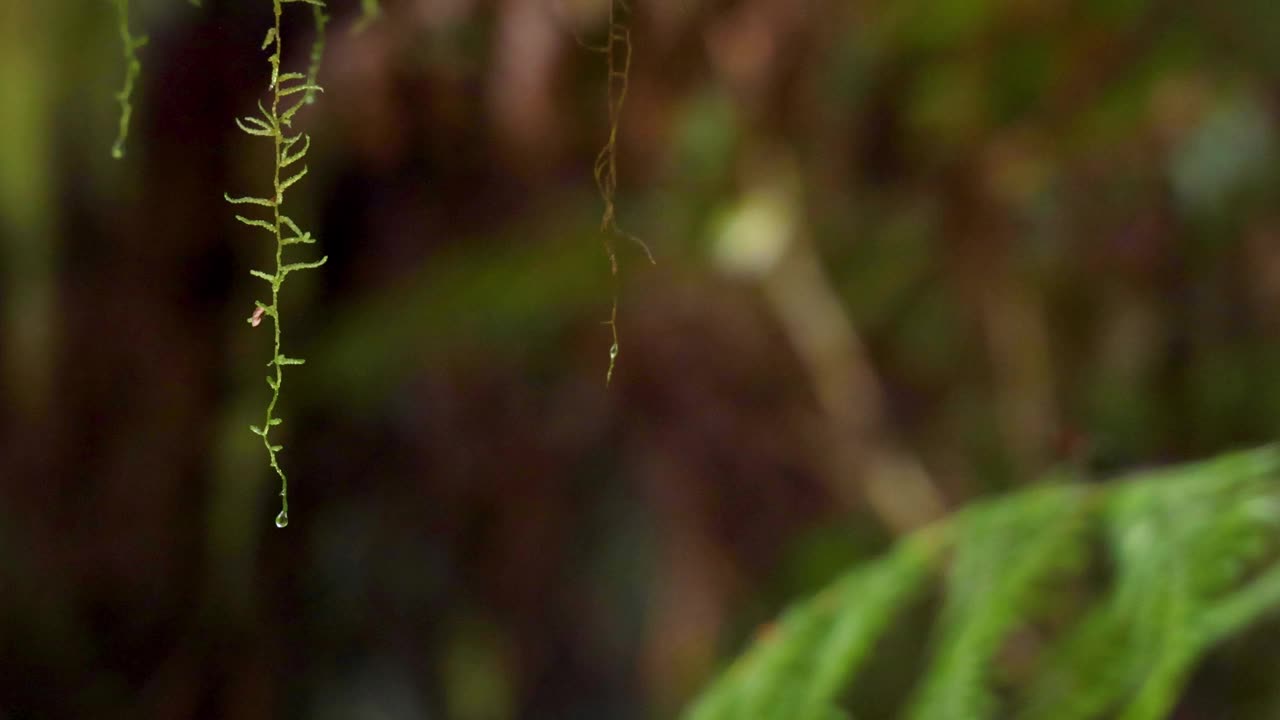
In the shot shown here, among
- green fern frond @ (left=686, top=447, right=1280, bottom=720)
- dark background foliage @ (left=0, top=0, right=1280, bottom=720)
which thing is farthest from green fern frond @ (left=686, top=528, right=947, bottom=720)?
dark background foliage @ (left=0, top=0, right=1280, bottom=720)

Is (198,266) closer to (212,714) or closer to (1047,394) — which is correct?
(212,714)

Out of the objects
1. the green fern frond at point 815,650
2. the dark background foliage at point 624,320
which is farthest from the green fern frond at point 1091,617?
the dark background foliage at point 624,320

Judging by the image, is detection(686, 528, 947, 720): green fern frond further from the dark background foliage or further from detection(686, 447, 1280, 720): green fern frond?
the dark background foliage

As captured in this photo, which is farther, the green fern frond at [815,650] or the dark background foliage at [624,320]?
the dark background foliage at [624,320]

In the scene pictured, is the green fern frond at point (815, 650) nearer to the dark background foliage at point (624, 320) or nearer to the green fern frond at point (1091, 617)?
the green fern frond at point (1091, 617)

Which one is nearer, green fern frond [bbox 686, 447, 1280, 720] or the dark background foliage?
green fern frond [bbox 686, 447, 1280, 720]

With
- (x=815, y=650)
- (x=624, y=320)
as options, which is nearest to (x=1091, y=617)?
(x=815, y=650)

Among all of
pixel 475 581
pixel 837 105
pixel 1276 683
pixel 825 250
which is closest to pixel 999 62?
pixel 837 105

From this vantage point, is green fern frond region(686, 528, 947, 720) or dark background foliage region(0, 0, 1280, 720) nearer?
→ green fern frond region(686, 528, 947, 720)
